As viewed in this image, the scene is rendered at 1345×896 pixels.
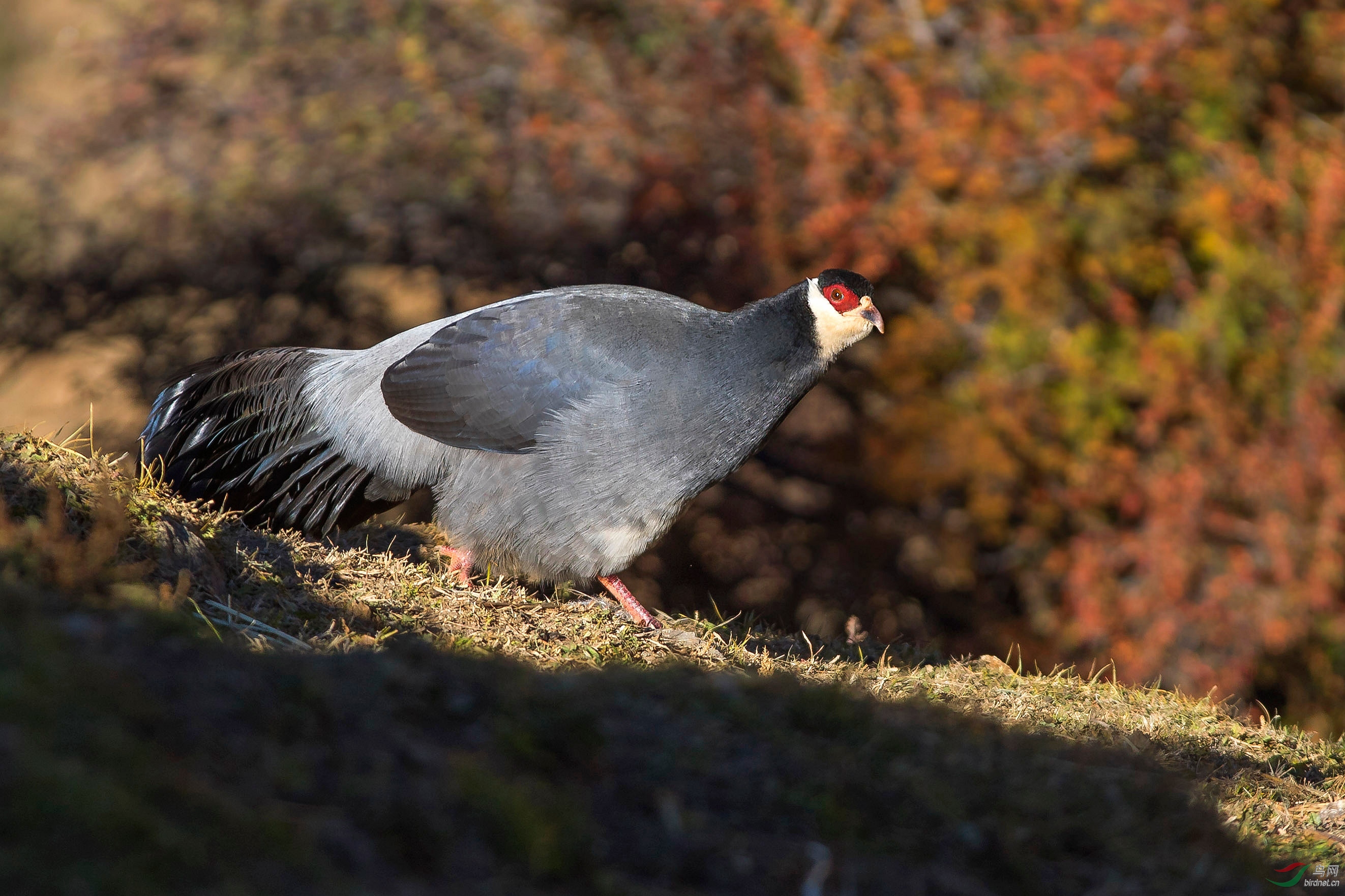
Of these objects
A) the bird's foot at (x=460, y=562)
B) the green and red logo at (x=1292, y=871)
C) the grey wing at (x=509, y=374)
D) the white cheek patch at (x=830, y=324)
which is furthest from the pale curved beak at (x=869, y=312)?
the green and red logo at (x=1292, y=871)

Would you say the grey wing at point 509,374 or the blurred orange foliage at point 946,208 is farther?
the blurred orange foliage at point 946,208

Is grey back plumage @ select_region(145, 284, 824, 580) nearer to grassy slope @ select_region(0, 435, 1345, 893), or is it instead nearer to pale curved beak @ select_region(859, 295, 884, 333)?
pale curved beak @ select_region(859, 295, 884, 333)

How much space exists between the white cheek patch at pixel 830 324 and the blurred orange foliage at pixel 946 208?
2.06 meters

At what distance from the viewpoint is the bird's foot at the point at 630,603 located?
479 cm

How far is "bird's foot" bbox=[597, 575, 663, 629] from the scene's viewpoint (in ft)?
15.7

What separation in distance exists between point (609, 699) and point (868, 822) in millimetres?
705

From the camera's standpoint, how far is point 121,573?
3.28m

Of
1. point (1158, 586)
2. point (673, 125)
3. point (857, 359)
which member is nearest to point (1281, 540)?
point (1158, 586)

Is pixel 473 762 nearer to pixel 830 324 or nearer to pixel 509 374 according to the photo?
pixel 509 374

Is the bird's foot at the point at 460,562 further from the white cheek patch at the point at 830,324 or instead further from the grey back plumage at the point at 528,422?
the white cheek patch at the point at 830,324

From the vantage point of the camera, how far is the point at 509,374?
505cm

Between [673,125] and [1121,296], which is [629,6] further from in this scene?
[1121,296]

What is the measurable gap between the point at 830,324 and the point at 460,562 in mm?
1937

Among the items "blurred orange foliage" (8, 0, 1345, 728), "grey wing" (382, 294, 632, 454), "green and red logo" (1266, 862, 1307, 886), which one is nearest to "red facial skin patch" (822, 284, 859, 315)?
"grey wing" (382, 294, 632, 454)
